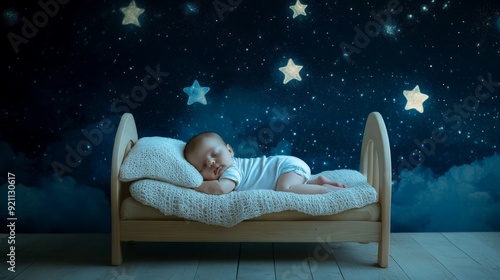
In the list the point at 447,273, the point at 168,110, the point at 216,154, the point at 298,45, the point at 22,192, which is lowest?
the point at 447,273

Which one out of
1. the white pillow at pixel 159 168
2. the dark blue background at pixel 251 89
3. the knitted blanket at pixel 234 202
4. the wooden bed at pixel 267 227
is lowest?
the wooden bed at pixel 267 227

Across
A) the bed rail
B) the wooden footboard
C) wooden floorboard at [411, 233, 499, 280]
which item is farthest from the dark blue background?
the bed rail

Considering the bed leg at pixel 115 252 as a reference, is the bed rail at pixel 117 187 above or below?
above

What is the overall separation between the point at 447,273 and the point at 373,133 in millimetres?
671

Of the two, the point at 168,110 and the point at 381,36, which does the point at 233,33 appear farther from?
the point at 381,36

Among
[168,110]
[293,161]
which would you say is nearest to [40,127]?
[168,110]

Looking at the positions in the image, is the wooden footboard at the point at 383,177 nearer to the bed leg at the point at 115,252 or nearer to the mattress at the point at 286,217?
the mattress at the point at 286,217

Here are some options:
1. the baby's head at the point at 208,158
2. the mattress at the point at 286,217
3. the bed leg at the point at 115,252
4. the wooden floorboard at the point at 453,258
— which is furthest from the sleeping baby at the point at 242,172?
the wooden floorboard at the point at 453,258

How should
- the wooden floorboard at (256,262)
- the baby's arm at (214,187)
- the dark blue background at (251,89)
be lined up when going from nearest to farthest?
the wooden floorboard at (256,262) < the baby's arm at (214,187) < the dark blue background at (251,89)

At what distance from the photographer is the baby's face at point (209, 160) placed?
2.52 m

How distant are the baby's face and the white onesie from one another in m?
0.05

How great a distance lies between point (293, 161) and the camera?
2.64 m

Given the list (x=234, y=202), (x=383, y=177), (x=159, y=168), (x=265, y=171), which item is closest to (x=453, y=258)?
(x=383, y=177)

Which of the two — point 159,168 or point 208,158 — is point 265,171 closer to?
point 208,158
